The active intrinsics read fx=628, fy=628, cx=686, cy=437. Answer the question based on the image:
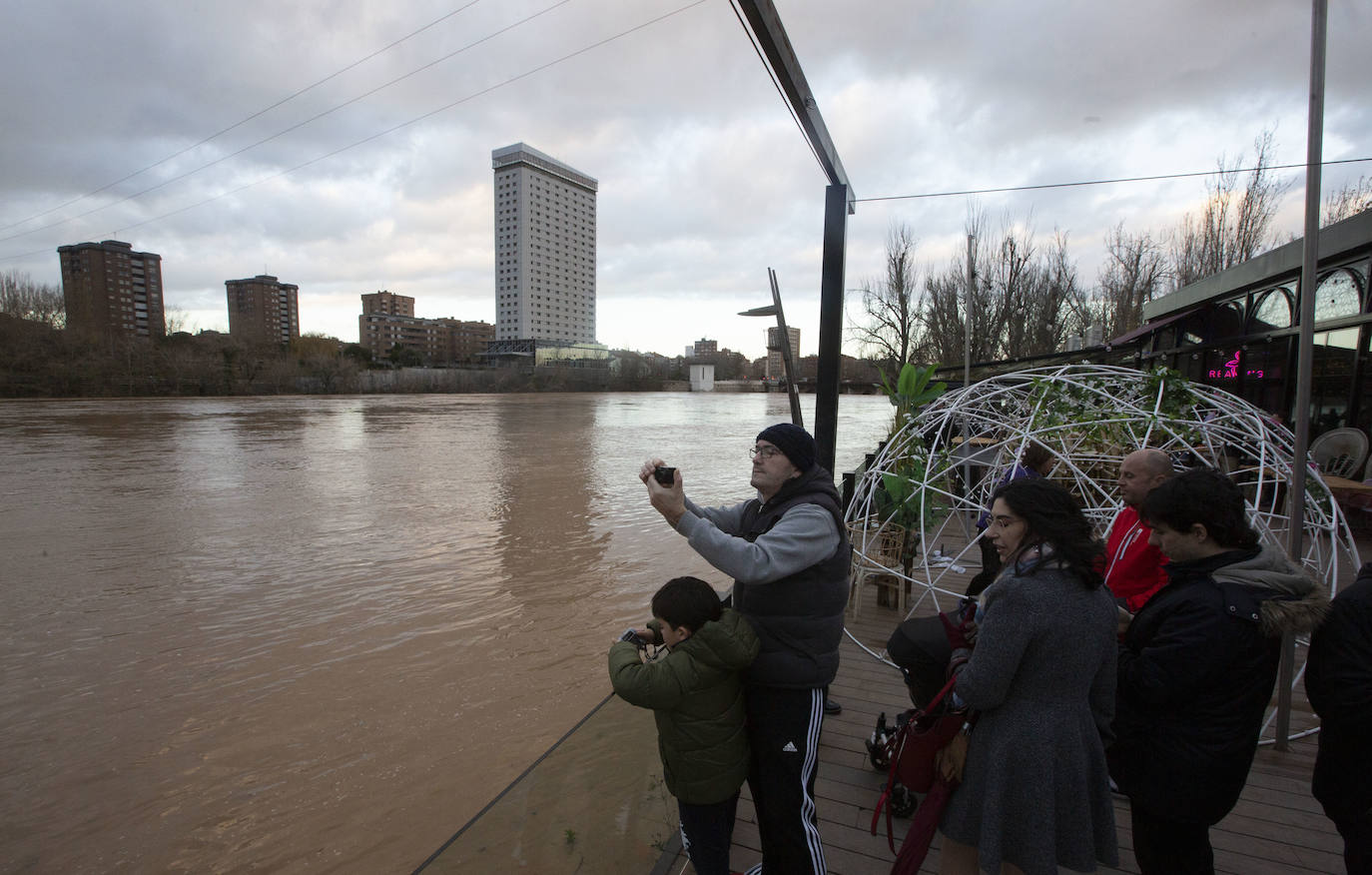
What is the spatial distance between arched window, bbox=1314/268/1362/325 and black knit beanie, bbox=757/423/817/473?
8.89 meters

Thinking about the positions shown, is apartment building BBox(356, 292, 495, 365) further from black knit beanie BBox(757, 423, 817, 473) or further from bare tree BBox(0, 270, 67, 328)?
black knit beanie BBox(757, 423, 817, 473)

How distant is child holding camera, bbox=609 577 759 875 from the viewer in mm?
1957

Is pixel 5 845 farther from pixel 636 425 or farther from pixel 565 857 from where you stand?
pixel 636 425

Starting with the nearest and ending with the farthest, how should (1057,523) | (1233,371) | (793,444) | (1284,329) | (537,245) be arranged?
(1057,523) → (793,444) → (1284,329) → (1233,371) → (537,245)

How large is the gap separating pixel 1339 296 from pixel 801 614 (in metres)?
10.1

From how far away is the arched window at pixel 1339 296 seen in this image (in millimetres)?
7547

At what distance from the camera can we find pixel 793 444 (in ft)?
6.81

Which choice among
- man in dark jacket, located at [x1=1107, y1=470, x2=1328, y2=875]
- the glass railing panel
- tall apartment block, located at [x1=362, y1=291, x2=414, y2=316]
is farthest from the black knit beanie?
tall apartment block, located at [x1=362, y1=291, x2=414, y2=316]

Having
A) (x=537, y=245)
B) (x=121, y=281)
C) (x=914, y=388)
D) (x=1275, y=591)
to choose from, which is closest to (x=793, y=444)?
(x=1275, y=591)

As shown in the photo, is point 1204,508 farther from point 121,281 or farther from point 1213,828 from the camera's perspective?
point 121,281

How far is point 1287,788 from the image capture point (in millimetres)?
2922

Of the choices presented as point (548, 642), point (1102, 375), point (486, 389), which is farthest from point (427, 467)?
point (486, 389)

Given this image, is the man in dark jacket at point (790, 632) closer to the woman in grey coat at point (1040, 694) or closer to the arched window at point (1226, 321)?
the woman in grey coat at point (1040, 694)

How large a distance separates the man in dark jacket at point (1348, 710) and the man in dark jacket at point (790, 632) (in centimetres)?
128
